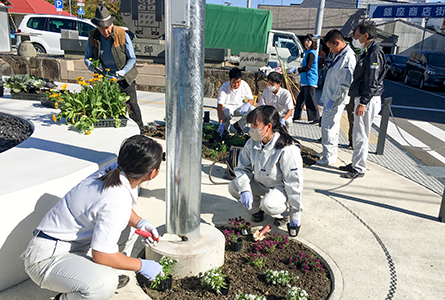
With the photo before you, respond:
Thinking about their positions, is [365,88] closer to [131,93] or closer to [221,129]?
[221,129]

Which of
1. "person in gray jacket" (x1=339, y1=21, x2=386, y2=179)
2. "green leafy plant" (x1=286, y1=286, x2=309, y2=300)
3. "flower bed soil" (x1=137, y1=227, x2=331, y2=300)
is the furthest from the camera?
"person in gray jacket" (x1=339, y1=21, x2=386, y2=179)

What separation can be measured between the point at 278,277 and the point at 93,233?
1.34 meters

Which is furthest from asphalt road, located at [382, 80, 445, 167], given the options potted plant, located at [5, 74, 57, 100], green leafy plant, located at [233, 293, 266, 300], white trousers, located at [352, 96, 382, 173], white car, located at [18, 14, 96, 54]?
white car, located at [18, 14, 96, 54]

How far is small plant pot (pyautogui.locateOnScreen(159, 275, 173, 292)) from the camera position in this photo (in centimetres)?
253

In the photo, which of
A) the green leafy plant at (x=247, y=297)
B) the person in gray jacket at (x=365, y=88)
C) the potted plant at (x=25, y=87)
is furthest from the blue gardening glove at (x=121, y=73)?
the green leafy plant at (x=247, y=297)

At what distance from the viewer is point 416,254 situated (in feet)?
10.7

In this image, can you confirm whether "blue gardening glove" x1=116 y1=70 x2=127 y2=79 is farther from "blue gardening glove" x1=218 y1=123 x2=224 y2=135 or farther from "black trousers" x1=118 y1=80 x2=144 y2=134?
"blue gardening glove" x1=218 y1=123 x2=224 y2=135

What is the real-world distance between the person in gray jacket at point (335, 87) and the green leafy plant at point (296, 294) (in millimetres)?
3262

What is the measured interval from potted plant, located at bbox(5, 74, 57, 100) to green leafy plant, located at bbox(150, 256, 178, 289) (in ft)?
13.1

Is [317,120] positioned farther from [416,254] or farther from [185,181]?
[185,181]

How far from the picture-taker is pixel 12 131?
181 inches

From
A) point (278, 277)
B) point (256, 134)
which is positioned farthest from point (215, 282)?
point (256, 134)

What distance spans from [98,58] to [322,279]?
13.8ft

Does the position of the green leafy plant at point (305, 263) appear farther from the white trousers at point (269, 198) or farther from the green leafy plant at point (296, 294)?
the white trousers at point (269, 198)
